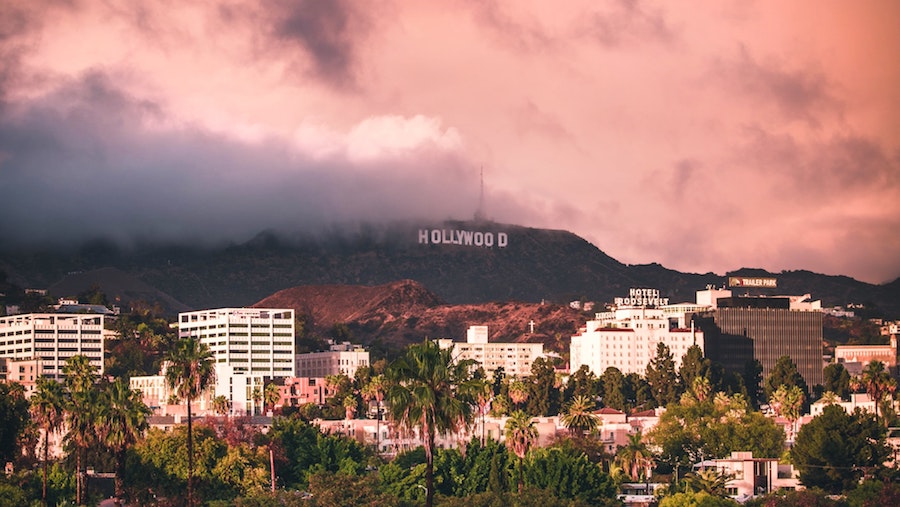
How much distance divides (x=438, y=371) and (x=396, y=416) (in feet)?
16.3

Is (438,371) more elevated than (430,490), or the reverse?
(438,371)

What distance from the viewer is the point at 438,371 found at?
14812 centimetres

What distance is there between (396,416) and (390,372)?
3489 mm

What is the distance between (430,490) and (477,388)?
378 inches

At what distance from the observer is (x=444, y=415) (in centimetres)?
14788

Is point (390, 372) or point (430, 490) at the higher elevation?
point (390, 372)

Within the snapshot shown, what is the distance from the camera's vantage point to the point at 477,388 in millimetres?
150250

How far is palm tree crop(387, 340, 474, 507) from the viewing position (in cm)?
14750

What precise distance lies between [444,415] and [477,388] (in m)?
4.01

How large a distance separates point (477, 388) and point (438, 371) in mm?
4011

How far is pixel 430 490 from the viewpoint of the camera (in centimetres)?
15300

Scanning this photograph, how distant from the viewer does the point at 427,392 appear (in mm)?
147250

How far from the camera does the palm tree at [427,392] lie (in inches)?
5807
